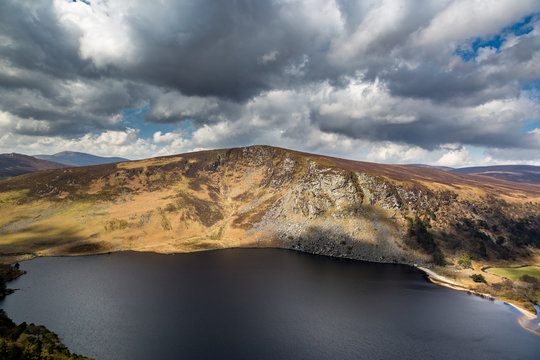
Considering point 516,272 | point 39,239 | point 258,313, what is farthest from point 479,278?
point 39,239

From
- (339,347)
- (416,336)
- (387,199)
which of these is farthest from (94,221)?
(387,199)

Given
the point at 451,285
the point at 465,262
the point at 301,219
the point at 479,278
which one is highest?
the point at 301,219

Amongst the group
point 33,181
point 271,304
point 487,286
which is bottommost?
point 487,286

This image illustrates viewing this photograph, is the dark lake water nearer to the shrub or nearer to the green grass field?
the shrub

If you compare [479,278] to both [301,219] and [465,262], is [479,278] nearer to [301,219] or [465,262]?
[465,262]

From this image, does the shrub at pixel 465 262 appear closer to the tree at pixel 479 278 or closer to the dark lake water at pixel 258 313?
the tree at pixel 479 278

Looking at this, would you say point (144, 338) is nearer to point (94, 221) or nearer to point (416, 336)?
point (416, 336)
